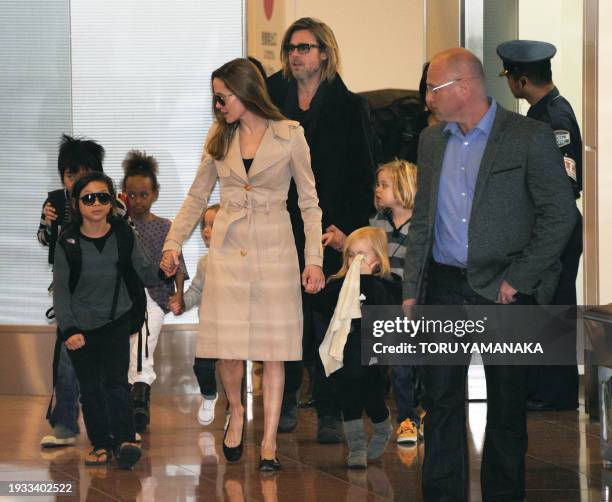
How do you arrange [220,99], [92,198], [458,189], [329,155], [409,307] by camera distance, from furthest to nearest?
[329,155] → [92,198] → [220,99] → [409,307] → [458,189]

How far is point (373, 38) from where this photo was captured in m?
9.43

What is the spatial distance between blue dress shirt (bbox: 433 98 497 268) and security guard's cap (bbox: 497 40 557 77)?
2.64 meters

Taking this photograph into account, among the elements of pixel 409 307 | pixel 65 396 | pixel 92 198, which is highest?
pixel 92 198

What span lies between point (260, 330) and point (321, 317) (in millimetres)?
823

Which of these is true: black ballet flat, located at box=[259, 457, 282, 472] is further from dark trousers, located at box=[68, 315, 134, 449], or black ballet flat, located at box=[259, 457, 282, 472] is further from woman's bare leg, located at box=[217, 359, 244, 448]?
dark trousers, located at box=[68, 315, 134, 449]

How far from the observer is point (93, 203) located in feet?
20.9

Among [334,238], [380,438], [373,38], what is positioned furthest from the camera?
[373,38]

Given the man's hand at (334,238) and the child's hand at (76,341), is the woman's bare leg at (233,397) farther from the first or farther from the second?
the man's hand at (334,238)

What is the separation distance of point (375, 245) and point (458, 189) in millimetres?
1223

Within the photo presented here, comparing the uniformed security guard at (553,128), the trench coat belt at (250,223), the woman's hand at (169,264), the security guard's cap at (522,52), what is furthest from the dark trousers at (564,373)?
the woman's hand at (169,264)

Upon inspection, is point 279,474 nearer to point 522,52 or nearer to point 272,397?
point 272,397

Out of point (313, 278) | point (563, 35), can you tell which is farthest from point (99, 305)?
point (563, 35)

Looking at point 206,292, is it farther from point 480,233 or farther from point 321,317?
point 480,233

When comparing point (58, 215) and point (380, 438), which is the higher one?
point (58, 215)
